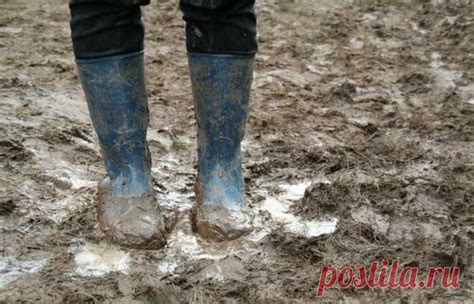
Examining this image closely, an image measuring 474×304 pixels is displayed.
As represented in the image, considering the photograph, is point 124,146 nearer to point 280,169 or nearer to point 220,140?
point 220,140

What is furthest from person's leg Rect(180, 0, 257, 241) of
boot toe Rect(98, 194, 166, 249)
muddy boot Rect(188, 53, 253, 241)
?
boot toe Rect(98, 194, 166, 249)

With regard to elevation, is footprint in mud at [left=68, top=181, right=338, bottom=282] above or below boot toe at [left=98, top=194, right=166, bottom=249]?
below

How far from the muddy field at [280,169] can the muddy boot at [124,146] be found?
5 cm

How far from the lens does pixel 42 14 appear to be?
11.2 ft

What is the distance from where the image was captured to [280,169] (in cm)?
183

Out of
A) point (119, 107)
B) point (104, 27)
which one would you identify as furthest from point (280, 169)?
point (104, 27)

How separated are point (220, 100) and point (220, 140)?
0.11 meters

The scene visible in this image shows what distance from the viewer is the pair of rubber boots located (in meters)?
1.37

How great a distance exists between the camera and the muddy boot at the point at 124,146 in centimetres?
136

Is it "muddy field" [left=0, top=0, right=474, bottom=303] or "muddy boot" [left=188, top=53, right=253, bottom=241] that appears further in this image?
"muddy boot" [left=188, top=53, right=253, bottom=241]

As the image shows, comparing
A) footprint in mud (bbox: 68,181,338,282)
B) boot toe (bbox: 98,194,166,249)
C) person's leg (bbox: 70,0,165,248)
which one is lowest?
footprint in mud (bbox: 68,181,338,282)

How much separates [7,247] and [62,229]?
0.14 meters

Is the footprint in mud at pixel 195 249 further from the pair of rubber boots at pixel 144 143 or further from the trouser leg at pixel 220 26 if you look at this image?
the trouser leg at pixel 220 26

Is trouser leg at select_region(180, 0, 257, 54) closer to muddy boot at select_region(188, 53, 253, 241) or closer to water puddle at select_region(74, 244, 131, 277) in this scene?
muddy boot at select_region(188, 53, 253, 241)
